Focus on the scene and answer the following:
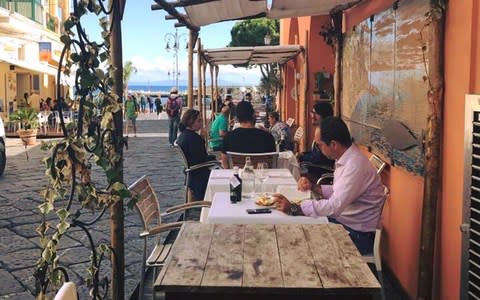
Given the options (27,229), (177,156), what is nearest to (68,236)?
(27,229)

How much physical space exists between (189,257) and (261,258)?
1.04 ft

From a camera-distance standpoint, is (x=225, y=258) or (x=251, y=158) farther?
(x=251, y=158)

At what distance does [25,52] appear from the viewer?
21.8 metres

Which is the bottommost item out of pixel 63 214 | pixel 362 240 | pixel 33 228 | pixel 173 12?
pixel 33 228

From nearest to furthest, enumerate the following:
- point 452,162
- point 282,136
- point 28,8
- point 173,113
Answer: point 452,162
point 282,136
point 173,113
point 28,8

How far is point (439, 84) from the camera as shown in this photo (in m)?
3.51

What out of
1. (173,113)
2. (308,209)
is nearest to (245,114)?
(308,209)

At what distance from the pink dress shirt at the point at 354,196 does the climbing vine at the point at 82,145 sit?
4.76 ft

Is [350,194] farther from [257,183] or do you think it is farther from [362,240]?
[257,183]

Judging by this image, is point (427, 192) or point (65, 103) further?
point (427, 192)

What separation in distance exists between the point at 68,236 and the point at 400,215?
340cm

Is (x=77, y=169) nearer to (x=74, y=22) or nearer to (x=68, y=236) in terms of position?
(x=74, y=22)

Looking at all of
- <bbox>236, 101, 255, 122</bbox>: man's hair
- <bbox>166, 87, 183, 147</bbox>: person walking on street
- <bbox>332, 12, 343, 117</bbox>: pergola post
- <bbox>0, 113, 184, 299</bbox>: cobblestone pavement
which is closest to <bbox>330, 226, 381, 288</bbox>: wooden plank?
<bbox>0, 113, 184, 299</bbox>: cobblestone pavement

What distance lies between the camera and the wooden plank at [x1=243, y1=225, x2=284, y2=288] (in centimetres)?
228
